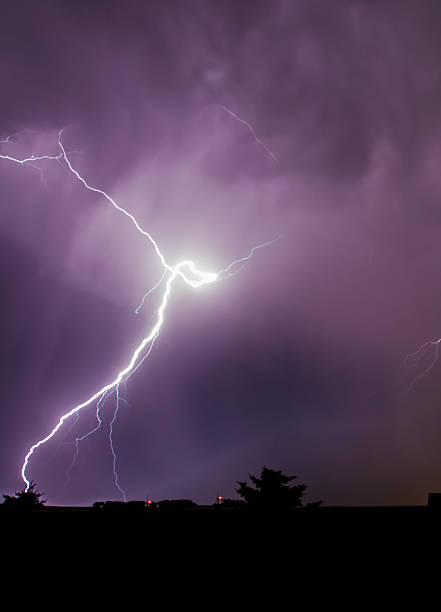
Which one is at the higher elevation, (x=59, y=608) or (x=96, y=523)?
(x=96, y=523)

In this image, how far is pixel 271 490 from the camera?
12016 millimetres

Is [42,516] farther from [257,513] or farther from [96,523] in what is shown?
[257,513]

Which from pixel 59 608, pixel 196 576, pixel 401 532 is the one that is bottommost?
pixel 59 608

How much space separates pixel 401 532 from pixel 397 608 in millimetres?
516

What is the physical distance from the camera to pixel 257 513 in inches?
104

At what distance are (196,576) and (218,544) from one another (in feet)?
0.90

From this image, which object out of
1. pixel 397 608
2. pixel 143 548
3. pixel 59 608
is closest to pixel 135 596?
pixel 143 548

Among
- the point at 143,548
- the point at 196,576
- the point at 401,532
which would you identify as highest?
the point at 401,532

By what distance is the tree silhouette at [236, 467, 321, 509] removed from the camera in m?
11.8

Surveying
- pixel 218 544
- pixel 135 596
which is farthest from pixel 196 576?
pixel 135 596

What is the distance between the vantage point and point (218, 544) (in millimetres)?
2654

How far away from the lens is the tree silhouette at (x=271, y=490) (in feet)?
38.6

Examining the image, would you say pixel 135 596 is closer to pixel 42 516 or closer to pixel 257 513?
pixel 42 516

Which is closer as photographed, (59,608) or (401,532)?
(59,608)
